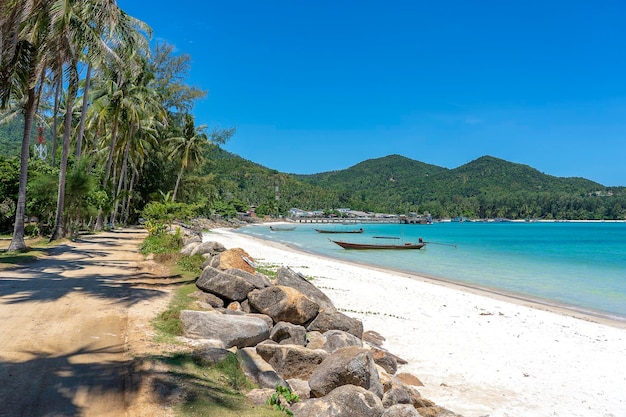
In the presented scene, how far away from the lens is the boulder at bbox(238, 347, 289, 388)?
5680 mm

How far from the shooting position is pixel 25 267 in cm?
1297

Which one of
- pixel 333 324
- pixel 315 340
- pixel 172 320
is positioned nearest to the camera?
pixel 172 320

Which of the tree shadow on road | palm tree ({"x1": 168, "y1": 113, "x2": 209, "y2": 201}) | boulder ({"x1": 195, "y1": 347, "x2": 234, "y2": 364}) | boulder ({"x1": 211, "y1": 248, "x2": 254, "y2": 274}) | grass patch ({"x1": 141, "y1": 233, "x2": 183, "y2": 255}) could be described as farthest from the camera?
palm tree ({"x1": 168, "y1": 113, "x2": 209, "y2": 201})

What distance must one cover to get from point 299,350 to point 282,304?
87.5 inches

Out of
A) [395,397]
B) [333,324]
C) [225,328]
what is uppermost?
[225,328]

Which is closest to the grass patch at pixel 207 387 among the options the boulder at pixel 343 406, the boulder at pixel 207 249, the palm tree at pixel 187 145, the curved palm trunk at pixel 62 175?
the boulder at pixel 343 406

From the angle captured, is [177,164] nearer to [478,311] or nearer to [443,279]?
[443,279]

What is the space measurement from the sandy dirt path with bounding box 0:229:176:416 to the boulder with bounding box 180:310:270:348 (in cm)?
71

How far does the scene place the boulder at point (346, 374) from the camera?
5762mm

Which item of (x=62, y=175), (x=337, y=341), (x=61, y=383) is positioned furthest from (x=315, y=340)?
(x=62, y=175)

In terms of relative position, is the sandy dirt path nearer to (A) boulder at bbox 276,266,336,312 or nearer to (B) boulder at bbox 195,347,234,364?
(B) boulder at bbox 195,347,234,364

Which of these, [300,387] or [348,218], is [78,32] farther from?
[348,218]

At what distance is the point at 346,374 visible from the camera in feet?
18.9

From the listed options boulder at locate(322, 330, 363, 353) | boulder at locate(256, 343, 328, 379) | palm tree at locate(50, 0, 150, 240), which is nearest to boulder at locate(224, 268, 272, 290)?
boulder at locate(322, 330, 363, 353)
